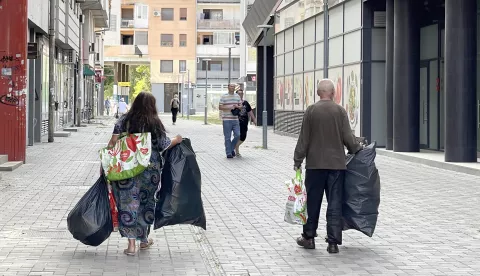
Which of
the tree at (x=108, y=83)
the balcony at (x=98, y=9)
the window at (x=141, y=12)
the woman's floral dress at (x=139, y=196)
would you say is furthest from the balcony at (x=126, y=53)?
the woman's floral dress at (x=139, y=196)

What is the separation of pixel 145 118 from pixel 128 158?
0.42 m

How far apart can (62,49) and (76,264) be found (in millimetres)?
34351

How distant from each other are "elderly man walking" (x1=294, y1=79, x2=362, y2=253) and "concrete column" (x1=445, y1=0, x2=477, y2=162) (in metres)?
11.4

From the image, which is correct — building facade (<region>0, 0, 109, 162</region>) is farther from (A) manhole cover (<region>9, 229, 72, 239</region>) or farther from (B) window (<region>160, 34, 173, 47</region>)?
(B) window (<region>160, 34, 173, 47</region>)

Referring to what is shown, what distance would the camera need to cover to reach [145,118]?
895 cm

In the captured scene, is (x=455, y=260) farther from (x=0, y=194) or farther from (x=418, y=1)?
(x=418, y=1)

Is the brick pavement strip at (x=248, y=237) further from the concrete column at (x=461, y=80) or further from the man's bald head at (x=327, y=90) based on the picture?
the concrete column at (x=461, y=80)

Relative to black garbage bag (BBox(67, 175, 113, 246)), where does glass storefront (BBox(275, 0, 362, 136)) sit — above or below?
above

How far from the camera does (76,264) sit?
8109mm

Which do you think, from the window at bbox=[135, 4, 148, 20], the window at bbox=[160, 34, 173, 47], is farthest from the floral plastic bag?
the window at bbox=[160, 34, 173, 47]

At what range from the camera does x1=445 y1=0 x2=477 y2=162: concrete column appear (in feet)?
65.3

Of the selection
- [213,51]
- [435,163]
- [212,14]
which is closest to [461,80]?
[435,163]

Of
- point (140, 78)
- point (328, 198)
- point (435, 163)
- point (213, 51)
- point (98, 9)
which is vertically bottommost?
point (435, 163)

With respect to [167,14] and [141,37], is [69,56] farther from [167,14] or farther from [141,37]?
[167,14]
